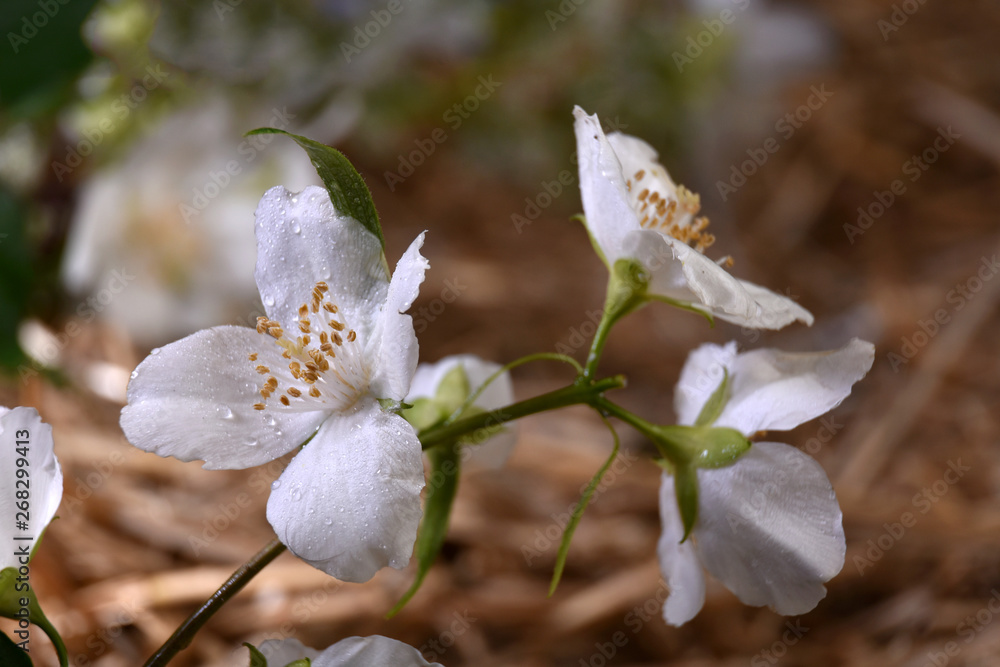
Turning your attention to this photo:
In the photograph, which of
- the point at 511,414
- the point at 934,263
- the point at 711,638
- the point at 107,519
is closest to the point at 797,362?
the point at 511,414

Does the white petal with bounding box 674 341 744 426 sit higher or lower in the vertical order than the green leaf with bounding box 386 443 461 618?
higher

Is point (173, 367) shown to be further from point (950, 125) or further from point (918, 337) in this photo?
point (950, 125)

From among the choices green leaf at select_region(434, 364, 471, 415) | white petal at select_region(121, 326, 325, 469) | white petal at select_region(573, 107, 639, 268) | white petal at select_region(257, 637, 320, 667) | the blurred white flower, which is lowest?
the blurred white flower

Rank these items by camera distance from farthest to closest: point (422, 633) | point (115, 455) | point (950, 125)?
point (950, 125) → point (115, 455) → point (422, 633)

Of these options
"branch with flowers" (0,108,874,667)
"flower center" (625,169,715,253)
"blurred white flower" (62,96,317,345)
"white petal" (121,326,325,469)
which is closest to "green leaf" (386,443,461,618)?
"branch with flowers" (0,108,874,667)

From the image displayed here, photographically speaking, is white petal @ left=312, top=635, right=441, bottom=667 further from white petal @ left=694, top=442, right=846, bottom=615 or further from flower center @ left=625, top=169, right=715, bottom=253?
flower center @ left=625, top=169, right=715, bottom=253

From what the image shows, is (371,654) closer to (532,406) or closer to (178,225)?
(532,406)
